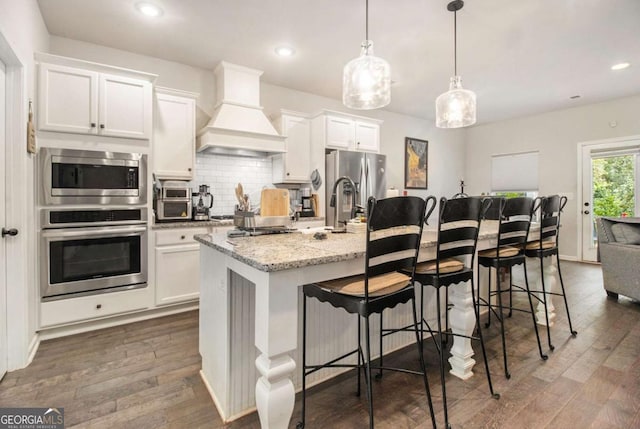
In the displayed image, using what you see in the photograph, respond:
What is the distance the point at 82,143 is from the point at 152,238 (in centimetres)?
99

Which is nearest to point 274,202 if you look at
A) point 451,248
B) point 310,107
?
point 451,248

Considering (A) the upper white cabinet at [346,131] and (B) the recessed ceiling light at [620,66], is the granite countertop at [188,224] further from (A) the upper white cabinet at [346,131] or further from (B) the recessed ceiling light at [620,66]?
(B) the recessed ceiling light at [620,66]

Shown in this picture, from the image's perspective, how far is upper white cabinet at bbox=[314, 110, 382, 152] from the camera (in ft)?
13.8

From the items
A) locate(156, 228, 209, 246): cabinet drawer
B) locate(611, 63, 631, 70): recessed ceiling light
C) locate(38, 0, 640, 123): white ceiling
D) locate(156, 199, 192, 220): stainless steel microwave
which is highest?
locate(611, 63, 631, 70): recessed ceiling light

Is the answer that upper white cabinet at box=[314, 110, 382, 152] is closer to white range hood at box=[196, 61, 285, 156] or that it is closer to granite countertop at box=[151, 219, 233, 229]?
white range hood at box=[196, 61, 285, 156]

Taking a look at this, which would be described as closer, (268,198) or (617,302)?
(268,198)

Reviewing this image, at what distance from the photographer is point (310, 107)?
476 centimetres

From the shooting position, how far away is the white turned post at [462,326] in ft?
6.27

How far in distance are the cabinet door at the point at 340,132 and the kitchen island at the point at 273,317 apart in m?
2.56

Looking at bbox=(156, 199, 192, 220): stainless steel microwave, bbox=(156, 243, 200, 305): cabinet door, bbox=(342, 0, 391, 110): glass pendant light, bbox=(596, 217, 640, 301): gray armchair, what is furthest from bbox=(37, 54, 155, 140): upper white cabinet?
bbox=(596, 217, 640, 301): gray armchair

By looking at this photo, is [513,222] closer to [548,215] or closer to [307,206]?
[548,215]

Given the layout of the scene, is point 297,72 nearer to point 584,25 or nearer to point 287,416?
point 584,25

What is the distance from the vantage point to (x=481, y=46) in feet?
10.8

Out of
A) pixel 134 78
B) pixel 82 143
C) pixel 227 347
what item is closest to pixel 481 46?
pixel 134 78
